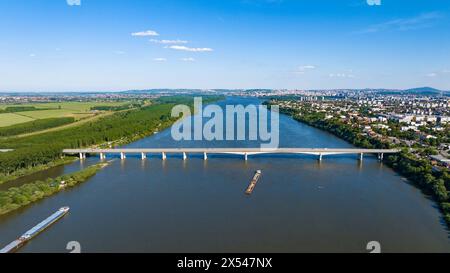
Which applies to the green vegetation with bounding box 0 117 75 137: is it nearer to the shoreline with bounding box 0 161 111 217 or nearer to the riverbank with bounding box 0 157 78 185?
the riverbank with bounding box 0 157 78 185

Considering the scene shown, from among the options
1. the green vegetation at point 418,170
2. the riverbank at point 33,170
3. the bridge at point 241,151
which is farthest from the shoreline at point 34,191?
the green vegetation at point 418,170


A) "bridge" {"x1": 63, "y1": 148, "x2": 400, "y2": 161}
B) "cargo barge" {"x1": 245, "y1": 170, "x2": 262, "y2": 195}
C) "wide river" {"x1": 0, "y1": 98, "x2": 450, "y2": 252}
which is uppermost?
"bridge" {"x1": 63, "y1": 148, "x2": 400, "y2": 161}

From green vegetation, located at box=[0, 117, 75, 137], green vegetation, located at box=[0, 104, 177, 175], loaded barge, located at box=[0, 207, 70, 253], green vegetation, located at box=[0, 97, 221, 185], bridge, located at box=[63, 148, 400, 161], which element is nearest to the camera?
loaded barge, located at box=[0, 207, 70, 253]

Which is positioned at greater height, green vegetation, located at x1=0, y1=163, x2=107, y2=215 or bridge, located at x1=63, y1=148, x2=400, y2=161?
bridge, located at x1=63, y1=148, x2=400, y2=161

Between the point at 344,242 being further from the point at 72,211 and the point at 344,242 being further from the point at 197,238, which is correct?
the point at 72,211

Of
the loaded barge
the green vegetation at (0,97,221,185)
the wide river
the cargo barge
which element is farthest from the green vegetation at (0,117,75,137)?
the cargo barge

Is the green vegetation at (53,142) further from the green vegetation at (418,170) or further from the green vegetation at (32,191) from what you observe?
the green vegetation at (418,170)

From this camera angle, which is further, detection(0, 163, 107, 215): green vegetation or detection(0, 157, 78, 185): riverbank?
detection(0, 157, 78, 185): riverbank

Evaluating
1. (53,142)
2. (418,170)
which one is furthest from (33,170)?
(418,170)
